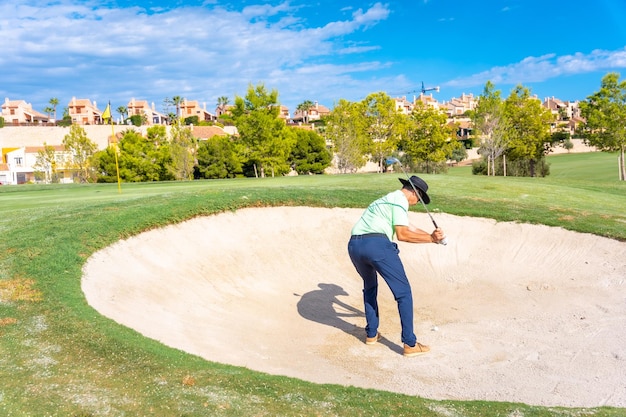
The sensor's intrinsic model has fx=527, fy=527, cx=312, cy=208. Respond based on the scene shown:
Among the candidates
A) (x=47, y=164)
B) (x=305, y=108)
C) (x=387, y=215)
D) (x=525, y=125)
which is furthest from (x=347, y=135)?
(x=305, y=108)

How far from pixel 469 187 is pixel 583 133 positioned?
90.7 feet

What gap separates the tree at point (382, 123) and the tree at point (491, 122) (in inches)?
336

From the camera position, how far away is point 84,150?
65.9 m

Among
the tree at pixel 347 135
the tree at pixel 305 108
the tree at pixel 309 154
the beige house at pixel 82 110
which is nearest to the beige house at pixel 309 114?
the tree at pixel 305 108

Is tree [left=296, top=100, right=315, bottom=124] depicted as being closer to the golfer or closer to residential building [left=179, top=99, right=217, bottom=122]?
residential building [left=179, top=99, right=217, bottom=122]

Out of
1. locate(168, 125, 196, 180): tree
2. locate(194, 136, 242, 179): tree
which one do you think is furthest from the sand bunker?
locate(194, 136, 242, 179): tree

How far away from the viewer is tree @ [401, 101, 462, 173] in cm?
5306

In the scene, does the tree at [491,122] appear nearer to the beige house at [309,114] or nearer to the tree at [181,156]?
the tree at [181,156]

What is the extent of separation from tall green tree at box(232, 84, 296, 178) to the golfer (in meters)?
44.8

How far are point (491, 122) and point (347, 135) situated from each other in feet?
48.5

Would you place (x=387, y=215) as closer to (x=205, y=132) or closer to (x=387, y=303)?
(x=387, y=303)

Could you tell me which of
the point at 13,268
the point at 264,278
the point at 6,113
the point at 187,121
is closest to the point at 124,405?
the point at 13,268

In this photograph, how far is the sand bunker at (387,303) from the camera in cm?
771

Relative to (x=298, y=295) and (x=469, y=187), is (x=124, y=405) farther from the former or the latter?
(x=469, y=187)
